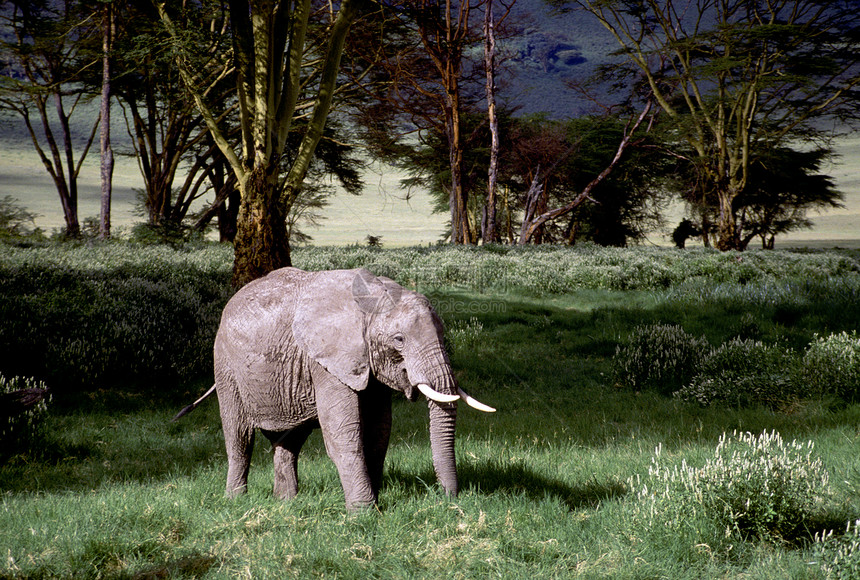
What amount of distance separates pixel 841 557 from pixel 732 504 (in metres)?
0.65

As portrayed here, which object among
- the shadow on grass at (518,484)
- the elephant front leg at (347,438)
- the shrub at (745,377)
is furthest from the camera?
the shrub at (745,377)

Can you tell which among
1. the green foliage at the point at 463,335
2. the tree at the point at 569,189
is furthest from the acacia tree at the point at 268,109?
the tree at the point at 569,189

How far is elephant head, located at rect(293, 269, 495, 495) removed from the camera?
331 cm

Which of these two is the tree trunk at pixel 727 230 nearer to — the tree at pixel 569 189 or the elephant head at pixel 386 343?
the tree at pixel 569 189

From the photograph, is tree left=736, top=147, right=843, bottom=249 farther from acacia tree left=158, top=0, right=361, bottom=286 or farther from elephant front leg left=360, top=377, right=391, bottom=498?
elephant front leg left=360, top=377, right=391, bottom=498

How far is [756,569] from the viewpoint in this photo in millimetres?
3102

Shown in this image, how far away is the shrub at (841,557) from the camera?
2.90 meters

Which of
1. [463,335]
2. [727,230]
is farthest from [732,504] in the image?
[727,230]

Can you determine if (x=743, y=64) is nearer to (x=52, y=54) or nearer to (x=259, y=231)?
(x=259, y=231)

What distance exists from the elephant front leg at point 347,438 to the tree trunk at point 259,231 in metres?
6.07

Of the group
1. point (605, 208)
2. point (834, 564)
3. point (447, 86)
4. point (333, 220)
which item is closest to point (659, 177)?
point (605, 208)

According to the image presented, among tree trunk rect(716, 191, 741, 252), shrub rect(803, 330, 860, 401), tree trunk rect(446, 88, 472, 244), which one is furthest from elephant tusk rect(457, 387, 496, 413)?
tree trunk rect(716, 191, 741, 252)

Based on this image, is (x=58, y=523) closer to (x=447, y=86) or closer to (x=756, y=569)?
(x=756, y=569)

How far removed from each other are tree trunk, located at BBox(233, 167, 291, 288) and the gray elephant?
5233 millimetres
